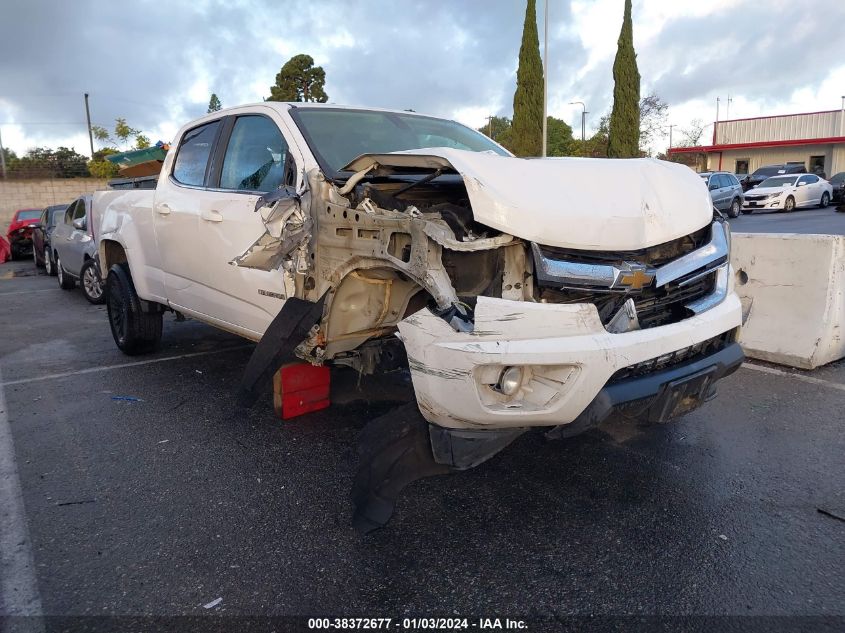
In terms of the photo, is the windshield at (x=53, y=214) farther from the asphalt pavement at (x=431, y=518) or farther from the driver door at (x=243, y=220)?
the driver door at (x=243, y=220)

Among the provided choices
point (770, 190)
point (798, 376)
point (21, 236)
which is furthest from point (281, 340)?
point (770, 190)

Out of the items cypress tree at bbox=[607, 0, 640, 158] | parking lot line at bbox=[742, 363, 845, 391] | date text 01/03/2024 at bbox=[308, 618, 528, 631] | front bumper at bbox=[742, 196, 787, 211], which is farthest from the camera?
cypress tree at bbox=[607, 0, 640, 158]

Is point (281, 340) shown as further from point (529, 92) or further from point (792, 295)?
point (529, 92)

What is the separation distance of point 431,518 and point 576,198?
1600 millimetres

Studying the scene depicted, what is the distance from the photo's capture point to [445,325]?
2.51 metres

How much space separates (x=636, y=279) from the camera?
106 inches

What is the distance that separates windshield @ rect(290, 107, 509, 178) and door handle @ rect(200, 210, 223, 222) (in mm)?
824

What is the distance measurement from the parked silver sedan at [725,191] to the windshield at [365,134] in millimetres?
17721

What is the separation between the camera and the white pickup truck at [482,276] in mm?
2482

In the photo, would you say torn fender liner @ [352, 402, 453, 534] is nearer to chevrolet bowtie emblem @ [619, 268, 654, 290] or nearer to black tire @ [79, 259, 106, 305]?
chevrolet bowtie emblem @ [619, 268, 654, 290]

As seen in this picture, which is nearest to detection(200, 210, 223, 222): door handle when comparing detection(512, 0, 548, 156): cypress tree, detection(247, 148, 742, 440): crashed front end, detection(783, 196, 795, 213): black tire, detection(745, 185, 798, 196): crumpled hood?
detection(247, 148, 742, 440): crashed front end

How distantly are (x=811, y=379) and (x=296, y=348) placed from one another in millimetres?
3877

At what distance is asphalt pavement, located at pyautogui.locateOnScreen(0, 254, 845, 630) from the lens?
243cm

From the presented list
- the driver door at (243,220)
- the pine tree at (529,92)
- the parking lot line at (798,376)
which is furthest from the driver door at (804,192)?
the driver door at (243,220)
